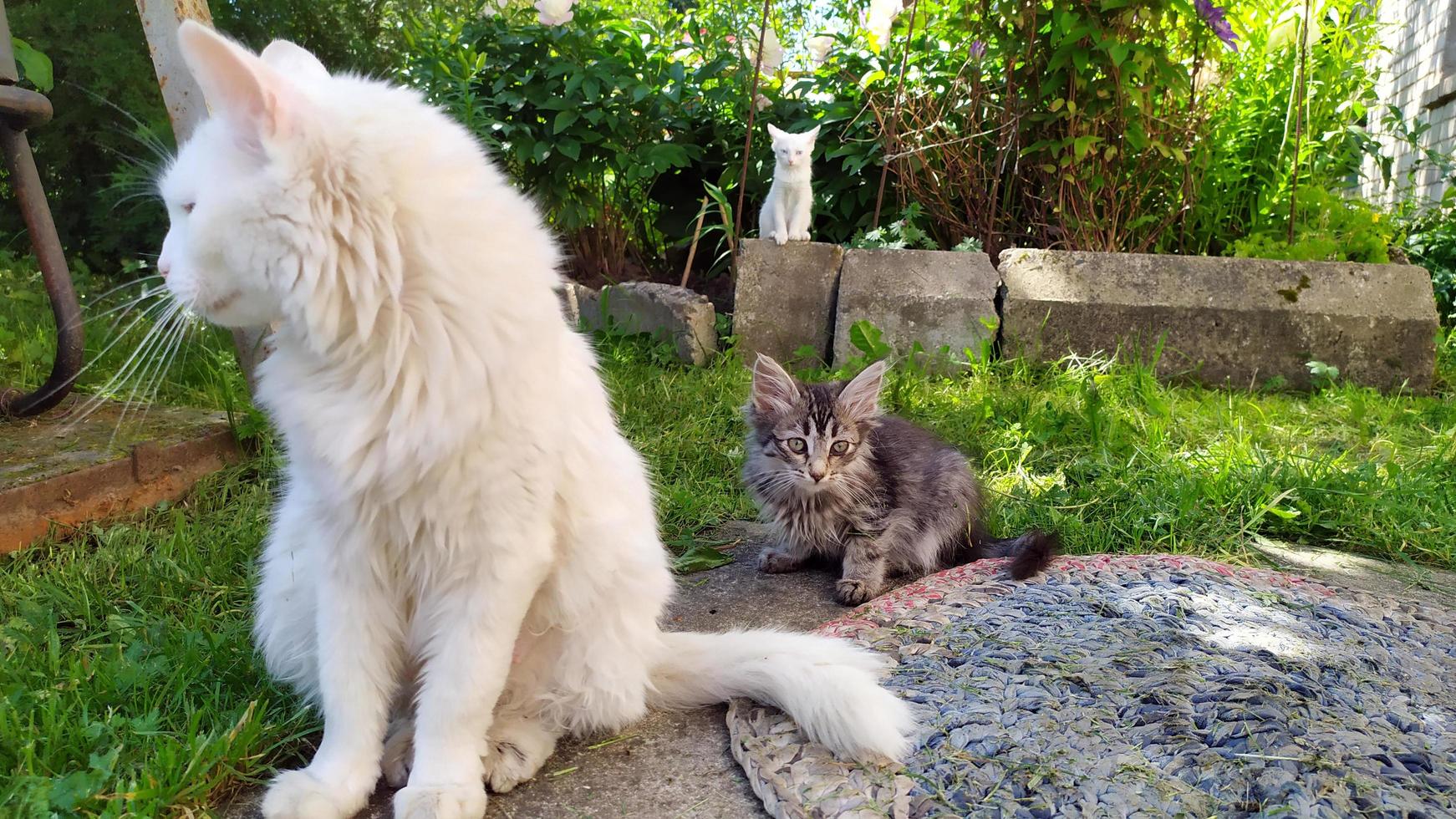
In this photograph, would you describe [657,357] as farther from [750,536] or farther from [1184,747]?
Result: [1184,747]

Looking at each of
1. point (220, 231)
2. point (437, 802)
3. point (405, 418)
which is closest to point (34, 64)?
point (220, 231)

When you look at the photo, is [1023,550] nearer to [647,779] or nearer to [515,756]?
[647,779]

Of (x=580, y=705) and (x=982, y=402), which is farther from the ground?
(x=982, y=402)

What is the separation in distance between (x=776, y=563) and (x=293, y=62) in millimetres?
2090

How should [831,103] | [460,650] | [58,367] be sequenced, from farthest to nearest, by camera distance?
[831,103] < [58,367] < [460,650]

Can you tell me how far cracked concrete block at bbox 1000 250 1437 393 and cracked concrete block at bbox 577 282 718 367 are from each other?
1.67m

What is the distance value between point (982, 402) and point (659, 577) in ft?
8.49

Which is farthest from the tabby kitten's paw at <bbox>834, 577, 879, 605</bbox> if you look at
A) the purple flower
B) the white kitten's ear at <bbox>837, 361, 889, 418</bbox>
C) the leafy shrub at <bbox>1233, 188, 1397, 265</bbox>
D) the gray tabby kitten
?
the purple flower

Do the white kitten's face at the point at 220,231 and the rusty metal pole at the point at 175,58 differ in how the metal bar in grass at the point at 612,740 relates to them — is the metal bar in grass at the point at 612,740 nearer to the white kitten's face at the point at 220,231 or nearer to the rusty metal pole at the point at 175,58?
the white kitten's face at the point at 220,231

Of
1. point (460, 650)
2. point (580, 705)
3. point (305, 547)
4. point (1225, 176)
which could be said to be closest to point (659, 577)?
point (580, 705)

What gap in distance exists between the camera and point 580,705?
1887mm

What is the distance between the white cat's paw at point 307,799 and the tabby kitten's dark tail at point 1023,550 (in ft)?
6.19

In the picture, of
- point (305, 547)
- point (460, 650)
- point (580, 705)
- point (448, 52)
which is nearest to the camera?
point (460, 650)

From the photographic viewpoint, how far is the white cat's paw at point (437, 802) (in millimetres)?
1576
